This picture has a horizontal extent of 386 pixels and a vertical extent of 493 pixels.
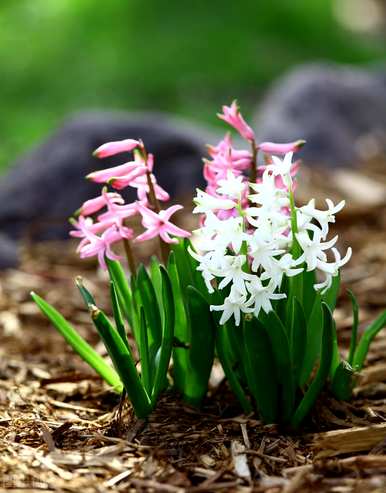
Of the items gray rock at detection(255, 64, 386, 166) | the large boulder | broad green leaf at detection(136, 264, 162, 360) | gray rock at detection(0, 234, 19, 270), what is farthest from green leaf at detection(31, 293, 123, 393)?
gray rock at detection(255, 64, 386, 166)

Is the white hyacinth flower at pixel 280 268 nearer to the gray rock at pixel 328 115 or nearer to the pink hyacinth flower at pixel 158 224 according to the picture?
the pink hyacinth flower at pixel 158 224

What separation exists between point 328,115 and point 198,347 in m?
4.97

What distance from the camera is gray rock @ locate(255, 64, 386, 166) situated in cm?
666

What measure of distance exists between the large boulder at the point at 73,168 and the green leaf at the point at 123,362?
2.84 m

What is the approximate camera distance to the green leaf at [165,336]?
7.71 feet

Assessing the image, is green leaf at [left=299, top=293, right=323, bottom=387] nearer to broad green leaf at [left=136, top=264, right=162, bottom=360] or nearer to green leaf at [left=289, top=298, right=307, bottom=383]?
green leaf at [left=289, top=298, right=307, bottom=383]

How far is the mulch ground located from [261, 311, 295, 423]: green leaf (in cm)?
8

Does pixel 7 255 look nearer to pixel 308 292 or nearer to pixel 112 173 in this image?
pixel 112 173

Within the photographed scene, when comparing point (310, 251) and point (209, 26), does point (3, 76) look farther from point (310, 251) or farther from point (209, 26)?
point (310, 251)

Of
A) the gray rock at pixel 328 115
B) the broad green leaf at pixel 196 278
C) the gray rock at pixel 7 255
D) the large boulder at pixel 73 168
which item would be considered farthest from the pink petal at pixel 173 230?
the gray rock at pixel 328 115

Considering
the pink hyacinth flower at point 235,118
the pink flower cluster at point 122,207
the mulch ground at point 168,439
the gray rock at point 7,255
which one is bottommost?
the mulch ground at point 168,439

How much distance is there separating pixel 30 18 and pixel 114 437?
391 inches

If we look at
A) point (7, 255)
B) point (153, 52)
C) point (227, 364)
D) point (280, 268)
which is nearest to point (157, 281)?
point (227, 364)

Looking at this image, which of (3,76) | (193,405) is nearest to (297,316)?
(193,405)
